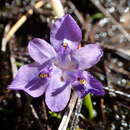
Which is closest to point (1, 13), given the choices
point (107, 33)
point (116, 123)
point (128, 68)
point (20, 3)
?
point (20, 3)

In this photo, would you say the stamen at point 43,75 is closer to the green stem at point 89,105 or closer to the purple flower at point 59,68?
the purple flower at point 59,68

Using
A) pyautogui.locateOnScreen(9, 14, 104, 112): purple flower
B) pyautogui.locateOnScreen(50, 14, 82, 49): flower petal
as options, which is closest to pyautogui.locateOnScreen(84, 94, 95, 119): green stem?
pyautogui.locateOnScreen(9, 14, 104, 112): purple flower

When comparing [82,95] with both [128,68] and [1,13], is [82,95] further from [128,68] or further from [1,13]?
[1,13]

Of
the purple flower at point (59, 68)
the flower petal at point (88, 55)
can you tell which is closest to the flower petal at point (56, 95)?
the purple flower at point (59, 68)

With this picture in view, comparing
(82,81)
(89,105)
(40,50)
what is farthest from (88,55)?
(89,105)

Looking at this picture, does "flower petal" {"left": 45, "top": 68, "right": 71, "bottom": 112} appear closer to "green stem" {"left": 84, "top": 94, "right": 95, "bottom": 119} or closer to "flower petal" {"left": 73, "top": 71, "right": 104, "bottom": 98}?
"flower petal" {"left": 73, "top": 71, "right": 104, "bottom": 98}
